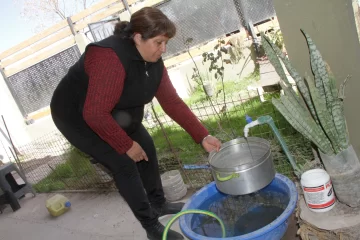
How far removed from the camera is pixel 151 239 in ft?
7.86

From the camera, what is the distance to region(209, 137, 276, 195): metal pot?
5.80 ft

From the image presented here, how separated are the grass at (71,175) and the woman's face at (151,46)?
2624mm

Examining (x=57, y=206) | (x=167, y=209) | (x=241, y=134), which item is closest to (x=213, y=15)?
(x=241, y=134)

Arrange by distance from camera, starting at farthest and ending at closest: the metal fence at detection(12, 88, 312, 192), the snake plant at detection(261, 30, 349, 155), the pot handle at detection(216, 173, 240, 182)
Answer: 1. the metal fence at detection(12, 88, 312, 192)
2. the pot handle at detection(216, 173, 240, 182)
3. the snake plant at detection(261, 30, 349, 155)

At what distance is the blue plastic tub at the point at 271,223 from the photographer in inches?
61.5

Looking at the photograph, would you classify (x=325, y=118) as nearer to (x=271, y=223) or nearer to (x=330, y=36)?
(x=330, y=36)

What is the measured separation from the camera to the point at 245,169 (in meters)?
1.76

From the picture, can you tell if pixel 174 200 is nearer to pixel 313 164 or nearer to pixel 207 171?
pixel 207 171

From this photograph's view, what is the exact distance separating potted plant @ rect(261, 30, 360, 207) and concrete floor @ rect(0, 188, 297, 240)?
2.28 feet

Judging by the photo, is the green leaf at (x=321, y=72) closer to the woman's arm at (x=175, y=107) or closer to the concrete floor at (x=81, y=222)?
the woman's arm at (x=175, y=107)

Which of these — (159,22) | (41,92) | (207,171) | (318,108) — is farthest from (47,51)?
(318,108)

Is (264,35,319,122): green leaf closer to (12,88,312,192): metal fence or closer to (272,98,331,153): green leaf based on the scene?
(272,98,331,153): green leaf

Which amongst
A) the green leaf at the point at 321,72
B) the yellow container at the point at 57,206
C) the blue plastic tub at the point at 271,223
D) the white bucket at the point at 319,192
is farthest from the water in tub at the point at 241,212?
the yellow container at the point at 57,206

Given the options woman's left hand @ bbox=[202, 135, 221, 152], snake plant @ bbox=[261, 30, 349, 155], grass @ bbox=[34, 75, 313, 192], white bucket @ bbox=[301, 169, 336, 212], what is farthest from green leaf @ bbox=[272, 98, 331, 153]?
grass @ bbox=[34, 75, 313, 192]
